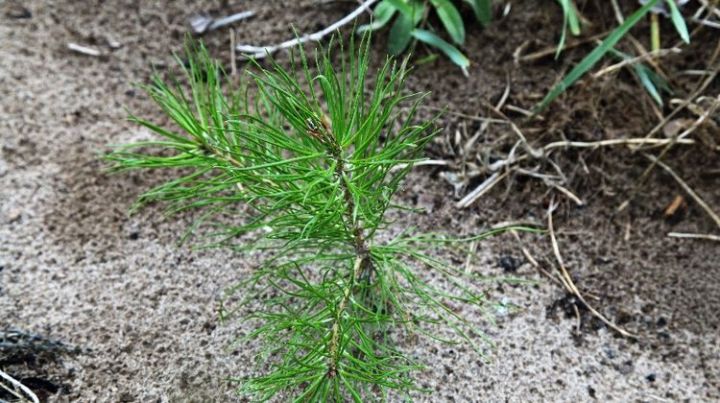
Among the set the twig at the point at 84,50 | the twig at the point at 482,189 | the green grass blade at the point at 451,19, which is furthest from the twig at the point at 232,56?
the twig at the point at 482,189

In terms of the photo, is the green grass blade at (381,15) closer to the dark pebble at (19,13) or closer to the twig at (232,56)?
the twig at (232,56)

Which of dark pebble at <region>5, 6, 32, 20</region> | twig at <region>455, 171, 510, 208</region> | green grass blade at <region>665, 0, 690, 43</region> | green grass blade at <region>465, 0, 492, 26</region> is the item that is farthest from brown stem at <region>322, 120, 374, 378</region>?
dark pebble at <region>5, 6, 32, 20</region>

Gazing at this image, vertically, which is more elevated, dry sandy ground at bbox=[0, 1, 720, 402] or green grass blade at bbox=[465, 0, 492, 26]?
green grass blade at bbox=[465, 0, 492, 26]

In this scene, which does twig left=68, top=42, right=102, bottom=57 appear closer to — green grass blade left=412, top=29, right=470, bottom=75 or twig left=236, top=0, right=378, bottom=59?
twig left=236, top=0, right=378, bottom=59

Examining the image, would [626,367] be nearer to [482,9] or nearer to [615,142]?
[615,142]

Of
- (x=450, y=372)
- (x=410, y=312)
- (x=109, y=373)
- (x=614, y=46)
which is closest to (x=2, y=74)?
(x=109, y=373)

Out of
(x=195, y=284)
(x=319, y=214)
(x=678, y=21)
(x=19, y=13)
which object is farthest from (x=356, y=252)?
(x=19, y=13)
